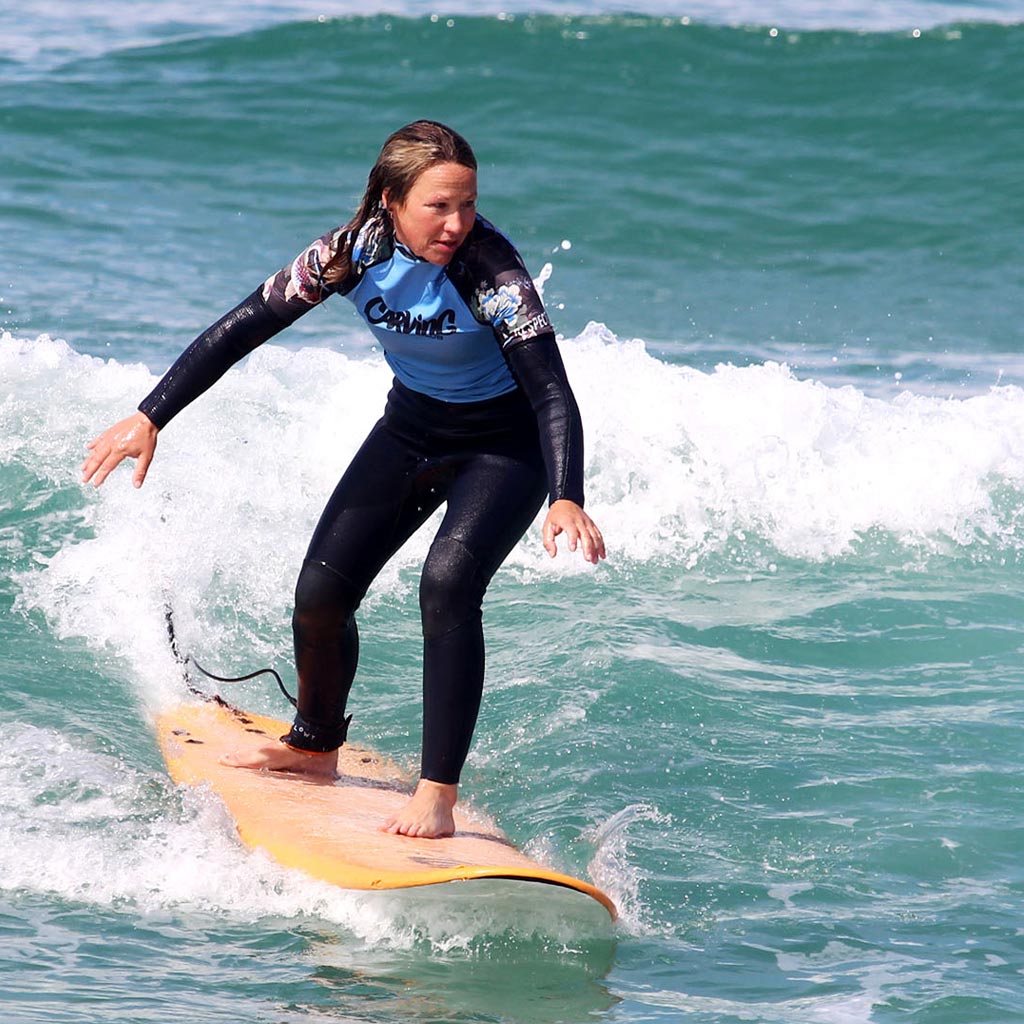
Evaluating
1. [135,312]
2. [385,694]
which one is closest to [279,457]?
[385,694]

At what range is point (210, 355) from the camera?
4.05 meters

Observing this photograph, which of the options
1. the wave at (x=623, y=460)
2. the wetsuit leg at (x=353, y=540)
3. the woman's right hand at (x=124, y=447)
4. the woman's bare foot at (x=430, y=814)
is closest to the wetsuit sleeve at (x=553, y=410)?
the wetsuit leg at (x=353, y=540)

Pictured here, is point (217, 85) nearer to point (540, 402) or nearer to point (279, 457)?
point (279, 457)

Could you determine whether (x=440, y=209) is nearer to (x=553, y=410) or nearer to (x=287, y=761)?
(x=553, y=410)

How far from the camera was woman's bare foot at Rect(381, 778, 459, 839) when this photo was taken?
3955 millimetres

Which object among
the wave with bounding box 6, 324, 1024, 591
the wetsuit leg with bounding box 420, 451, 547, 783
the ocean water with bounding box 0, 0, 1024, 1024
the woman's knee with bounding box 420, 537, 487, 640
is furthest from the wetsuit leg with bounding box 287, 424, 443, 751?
the wave with bounding box 6, 324, 1024, 591

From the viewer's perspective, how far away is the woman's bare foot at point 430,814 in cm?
396

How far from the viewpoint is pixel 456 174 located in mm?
3705

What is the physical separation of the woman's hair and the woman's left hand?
0.93m

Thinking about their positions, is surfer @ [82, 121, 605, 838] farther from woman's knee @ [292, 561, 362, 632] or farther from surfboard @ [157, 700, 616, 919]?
surfboard @ [157, 700, 616, 919]

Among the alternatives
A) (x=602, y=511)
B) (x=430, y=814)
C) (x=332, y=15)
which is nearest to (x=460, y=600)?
(x=430, y=814)

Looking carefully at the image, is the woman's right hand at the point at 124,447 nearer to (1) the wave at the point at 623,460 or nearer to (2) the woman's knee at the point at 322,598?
(2) the woman's knee at the point at 322,598

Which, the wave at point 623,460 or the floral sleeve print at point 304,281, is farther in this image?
the wave at point 623,460

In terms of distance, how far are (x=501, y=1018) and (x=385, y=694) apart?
2422 millimetres
